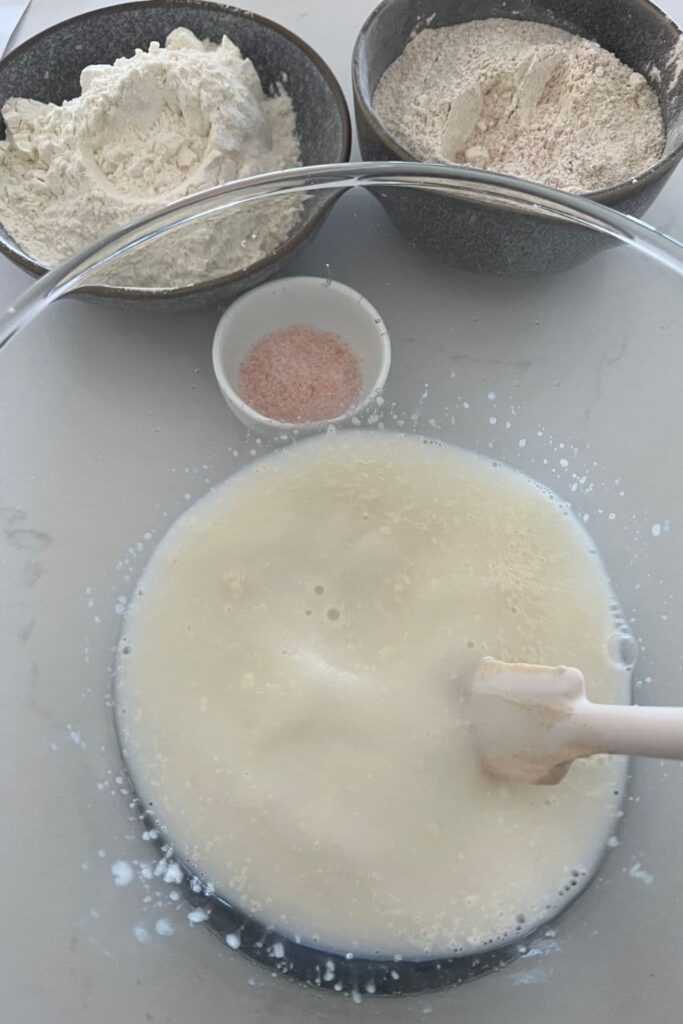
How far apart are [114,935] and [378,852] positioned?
21cm

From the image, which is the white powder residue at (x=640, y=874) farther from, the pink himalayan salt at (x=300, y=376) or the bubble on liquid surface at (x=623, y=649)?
the pink himalayan salt at (x=300, y=376)

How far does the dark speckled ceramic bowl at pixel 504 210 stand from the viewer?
30.9 inches

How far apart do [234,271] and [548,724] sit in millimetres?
498

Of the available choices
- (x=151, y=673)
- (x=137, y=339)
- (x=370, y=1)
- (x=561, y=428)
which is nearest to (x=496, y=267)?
(x=561, y=428)

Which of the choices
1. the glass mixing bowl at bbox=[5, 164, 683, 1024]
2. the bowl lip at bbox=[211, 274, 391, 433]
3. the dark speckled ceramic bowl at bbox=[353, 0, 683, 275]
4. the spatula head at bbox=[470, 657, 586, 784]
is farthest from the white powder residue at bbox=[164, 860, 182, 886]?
the dark speckled ceramic bowl at bbox=[353, 0, 683, 275]

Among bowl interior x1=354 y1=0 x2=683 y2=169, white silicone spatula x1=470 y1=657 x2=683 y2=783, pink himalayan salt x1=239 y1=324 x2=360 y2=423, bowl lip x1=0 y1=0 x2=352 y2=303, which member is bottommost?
white silicone spatula x1=470 y1=657 x2=683 y2=783

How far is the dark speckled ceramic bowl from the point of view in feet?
2.58

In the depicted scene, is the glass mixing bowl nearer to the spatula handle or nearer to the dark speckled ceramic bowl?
the dark speckled ceramic bowl

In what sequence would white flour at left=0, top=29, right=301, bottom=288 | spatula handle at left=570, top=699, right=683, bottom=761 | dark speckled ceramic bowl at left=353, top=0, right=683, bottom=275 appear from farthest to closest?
white flour at left=0, top=29, right=301, bottom=288 → dark speckled ceramic bowl at left=353, top=0, right=683, bottom=275 → spatula handle at left=570, top=699, right=683, bottom=761

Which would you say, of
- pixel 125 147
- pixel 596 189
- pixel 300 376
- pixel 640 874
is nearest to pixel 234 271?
pixel 300 376

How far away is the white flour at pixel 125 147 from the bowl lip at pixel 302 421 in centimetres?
18

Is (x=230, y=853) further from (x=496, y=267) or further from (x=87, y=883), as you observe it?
(x=496, y=267)

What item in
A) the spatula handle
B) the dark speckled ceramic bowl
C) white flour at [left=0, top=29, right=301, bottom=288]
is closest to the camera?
the spatula handle

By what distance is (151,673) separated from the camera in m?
0.78
